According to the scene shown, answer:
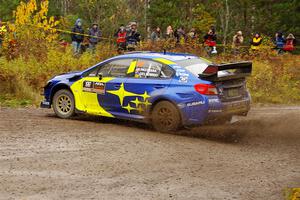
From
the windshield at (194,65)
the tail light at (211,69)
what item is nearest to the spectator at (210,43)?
the windshield at (194,65)

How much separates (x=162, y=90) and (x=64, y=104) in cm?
278

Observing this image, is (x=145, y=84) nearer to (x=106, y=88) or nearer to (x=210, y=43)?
(x=106, y=88)

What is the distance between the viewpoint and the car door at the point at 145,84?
11.1 metres

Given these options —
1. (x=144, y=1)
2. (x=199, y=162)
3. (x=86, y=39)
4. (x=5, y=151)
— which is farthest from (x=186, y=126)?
(x=144, y=1)

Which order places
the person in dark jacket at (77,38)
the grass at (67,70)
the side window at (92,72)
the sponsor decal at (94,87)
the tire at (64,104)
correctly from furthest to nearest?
the person in dark jacket at (77,38), the grass at (67,70), the tire at (64,104), the side window at (92,72), the sponsor decal at (94,87)

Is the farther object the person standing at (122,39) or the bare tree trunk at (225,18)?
the bare tree trunk at (225,18)

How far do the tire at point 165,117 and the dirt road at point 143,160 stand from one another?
207mm

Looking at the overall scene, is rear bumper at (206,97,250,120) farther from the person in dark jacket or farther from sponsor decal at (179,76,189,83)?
the person in dark jacket

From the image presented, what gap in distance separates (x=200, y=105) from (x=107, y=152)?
7.18 ft

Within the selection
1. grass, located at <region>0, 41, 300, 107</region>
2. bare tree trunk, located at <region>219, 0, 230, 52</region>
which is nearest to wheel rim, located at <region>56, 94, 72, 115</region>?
grass, located at <region>0, 41, 300, 107</region>

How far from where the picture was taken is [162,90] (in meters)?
11.0

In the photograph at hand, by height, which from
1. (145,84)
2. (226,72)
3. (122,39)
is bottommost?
(145,84)

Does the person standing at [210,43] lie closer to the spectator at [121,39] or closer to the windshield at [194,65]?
the spectator at [121,39]

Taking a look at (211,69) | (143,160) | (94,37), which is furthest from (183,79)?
(94,37)
